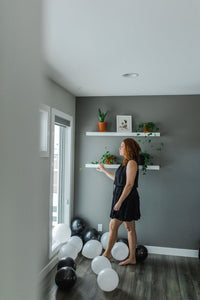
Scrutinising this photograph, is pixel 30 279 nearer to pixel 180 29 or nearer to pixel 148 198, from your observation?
pixel 180 29

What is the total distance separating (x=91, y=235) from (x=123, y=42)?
2.84 meters

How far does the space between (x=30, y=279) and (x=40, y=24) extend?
0.34 m

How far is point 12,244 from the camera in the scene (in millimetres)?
320

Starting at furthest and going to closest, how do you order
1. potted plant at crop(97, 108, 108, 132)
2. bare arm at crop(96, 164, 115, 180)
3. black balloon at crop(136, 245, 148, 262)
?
1. potted plant at crop(97, 108, 108, 132)
2. bare arm at crop(96, 164, 115, 180)
3. black balloon at crop(136, 245, 148, 262)

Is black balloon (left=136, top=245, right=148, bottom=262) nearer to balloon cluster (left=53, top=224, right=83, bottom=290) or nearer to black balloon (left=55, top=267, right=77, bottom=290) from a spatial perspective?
balloon cluster (left=53, top=224, right=83, bottom=290)

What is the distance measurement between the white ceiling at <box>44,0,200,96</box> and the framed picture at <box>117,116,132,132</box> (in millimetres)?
652

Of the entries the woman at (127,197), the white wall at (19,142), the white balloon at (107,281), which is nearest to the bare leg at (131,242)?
the woman at (127,197)

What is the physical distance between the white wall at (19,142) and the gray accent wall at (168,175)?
→ 13.1ft

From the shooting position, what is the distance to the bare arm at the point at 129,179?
3469 millimetres

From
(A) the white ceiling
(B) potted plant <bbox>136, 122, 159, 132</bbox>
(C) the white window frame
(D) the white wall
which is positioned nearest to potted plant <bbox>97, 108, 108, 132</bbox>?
(B) potted plant <bbox>136, 122, 159, 132</bbox>

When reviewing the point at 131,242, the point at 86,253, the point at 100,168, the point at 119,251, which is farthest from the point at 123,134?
the point at 86,253

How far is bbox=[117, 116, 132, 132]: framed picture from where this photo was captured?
429 centimetres

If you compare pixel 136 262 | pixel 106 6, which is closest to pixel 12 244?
pixel 106 6

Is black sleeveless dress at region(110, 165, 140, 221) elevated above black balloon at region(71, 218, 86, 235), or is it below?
above
